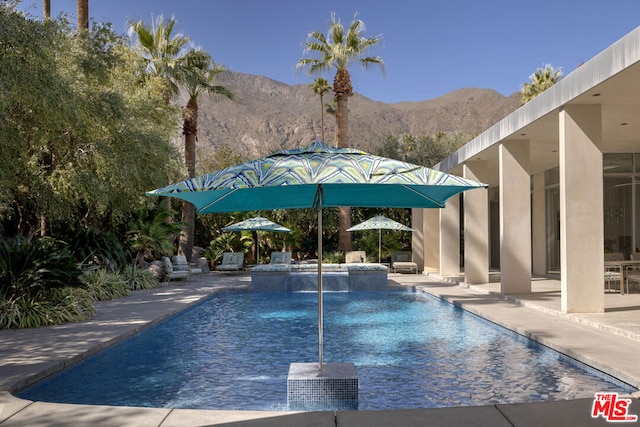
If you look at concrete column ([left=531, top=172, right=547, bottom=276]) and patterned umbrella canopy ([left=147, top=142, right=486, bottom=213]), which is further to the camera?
concrete column ([left=531, top=172, right=547, bottom=276])

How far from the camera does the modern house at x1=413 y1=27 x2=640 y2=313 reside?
34.4 ft

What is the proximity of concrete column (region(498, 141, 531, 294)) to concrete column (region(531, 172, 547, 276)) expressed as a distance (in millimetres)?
8073

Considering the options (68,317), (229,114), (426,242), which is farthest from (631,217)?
(229,114)

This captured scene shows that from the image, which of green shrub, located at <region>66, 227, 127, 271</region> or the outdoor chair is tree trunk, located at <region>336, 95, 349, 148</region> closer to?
green shrub, located at <region>66, 227, 127, 271</region>

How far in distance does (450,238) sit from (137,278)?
10927mm

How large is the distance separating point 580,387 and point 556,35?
262 ft

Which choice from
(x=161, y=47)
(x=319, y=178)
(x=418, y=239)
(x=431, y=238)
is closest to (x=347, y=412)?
(x=319, y=178)

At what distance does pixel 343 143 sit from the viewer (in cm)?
2702

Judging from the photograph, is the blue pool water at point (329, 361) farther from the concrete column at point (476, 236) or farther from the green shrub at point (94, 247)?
the concrete column at point (476, 236)

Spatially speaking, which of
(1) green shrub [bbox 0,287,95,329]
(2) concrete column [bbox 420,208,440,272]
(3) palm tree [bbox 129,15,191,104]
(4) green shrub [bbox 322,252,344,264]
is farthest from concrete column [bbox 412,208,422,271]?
(1) green shrub [bbox 0,287,95,329]

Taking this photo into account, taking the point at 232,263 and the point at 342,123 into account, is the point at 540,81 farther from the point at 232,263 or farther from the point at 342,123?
the point at 232,263

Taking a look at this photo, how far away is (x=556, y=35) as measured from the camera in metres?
76.9

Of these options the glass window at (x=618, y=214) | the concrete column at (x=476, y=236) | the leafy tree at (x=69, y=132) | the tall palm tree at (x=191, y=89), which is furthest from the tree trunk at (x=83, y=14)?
the glass window at (x=618, y=214)

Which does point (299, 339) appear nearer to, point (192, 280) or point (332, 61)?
point (192, 280)
